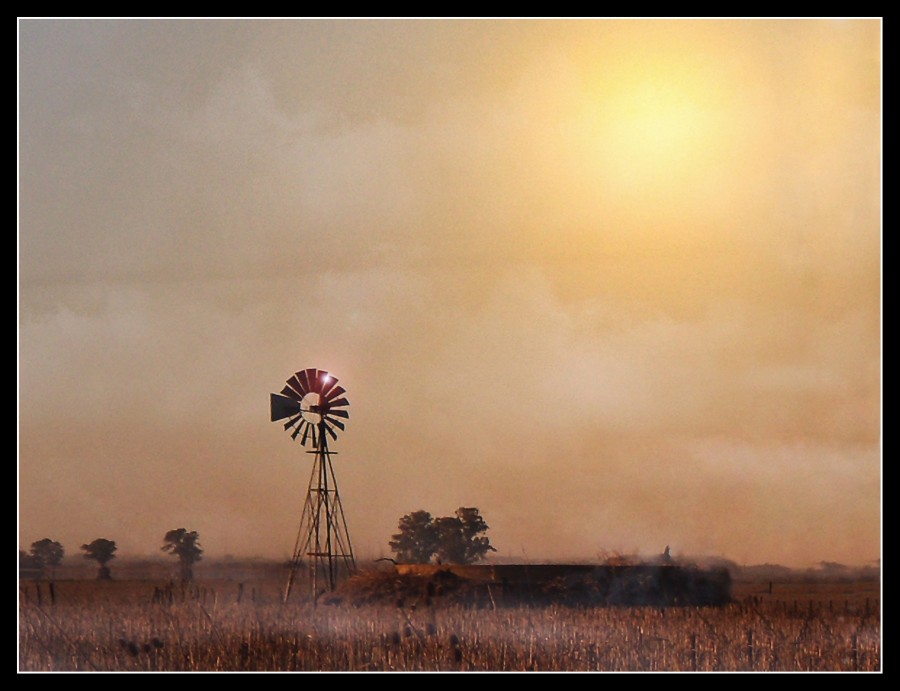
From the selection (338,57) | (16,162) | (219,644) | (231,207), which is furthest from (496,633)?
(16,162)

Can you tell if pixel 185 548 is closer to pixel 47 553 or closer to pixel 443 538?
pixel 47 553

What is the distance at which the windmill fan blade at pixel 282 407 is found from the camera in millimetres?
8031

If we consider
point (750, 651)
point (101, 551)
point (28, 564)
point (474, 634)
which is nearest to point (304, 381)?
point (101, 551)

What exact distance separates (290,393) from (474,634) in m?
1.97

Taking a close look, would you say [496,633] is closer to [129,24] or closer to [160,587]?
[160,587]

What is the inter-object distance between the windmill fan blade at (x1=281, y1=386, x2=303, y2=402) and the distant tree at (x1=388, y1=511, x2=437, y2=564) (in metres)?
1.05

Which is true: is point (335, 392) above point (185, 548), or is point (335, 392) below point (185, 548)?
above

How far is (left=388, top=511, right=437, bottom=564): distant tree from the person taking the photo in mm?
7887

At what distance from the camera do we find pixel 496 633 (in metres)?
7.80

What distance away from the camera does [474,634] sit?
7797mm

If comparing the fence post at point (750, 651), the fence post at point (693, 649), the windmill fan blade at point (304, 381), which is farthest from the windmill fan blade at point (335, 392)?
the fence post at point (750, 651)

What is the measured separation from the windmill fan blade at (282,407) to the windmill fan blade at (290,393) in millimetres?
21

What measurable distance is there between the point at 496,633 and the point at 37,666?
9.79ft

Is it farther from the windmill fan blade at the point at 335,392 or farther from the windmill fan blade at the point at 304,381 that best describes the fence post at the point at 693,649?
the windmill fan blade at the point at 304,381
